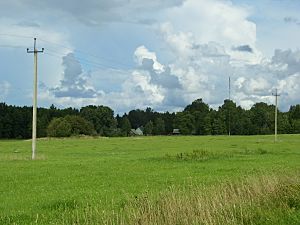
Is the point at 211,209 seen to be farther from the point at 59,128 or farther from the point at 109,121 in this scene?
the point at 109,121

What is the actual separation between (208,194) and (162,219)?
11.4ft

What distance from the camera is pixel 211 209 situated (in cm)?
1462

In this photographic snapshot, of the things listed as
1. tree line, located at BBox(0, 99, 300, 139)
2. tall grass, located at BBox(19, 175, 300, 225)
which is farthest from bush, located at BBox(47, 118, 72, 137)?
tall grass, located at BBox(19, 175, 300, 225)

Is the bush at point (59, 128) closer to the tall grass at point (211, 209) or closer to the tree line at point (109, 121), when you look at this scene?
the tree line at point (109, 121)

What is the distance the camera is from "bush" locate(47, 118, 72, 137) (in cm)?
16050

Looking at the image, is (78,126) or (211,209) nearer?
(211,209)

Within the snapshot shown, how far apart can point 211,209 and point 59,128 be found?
14950cm

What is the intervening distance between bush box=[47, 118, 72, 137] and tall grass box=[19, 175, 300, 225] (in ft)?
476

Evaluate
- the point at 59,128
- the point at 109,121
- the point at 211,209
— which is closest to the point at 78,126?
the point at 59,128

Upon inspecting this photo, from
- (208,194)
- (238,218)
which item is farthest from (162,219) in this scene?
(208,194)

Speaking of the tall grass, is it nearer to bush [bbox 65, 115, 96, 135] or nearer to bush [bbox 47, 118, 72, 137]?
bush [bbox 47, 118, 72, 137]

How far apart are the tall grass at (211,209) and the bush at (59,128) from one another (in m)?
145

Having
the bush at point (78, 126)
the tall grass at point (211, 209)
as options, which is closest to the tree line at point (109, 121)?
the bush at point (78, 126)

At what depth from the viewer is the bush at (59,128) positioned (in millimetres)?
160500
